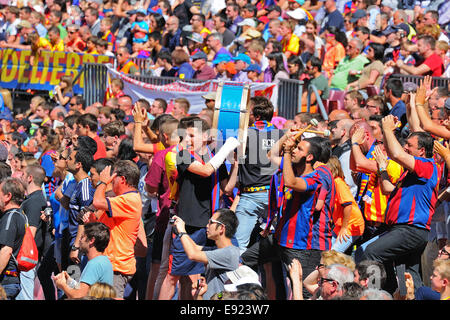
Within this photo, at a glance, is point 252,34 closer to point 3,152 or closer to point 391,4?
point 391,4

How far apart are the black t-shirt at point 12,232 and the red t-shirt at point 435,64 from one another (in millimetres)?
7182

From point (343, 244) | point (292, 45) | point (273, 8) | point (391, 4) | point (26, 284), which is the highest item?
point (391, 4)

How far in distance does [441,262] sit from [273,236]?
1.81 meters

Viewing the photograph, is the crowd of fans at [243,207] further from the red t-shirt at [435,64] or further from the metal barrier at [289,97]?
the metal barrier at [289,97]

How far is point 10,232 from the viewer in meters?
7.68

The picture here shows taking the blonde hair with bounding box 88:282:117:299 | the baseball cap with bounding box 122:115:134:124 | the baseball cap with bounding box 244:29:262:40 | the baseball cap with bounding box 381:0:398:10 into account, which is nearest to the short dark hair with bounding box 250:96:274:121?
the blonde hair with bounding box 88:282:117:299

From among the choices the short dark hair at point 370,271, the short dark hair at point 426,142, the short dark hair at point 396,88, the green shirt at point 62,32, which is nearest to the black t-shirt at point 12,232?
the short dark hair at point 370,271

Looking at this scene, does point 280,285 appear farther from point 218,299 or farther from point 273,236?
point 218,299

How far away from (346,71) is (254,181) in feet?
19.9

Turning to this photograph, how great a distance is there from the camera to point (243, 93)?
8570 mm

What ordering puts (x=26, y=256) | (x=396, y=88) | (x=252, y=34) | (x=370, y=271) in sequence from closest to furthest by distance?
(x=370, y=271) → (x=26, y=256) → (x=396, y=88) → (x=252, y=34)

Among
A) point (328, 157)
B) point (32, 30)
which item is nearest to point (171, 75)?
point (32, 30)

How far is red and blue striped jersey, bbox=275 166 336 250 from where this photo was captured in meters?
7.56

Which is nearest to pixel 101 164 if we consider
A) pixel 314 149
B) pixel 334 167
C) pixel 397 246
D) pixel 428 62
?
pixel 314 149
